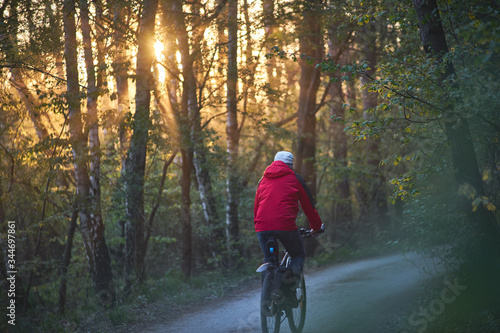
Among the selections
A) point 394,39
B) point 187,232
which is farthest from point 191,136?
point 394,39

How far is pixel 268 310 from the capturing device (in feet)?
19.0

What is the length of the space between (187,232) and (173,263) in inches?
270

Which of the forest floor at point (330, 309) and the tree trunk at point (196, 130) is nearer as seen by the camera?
the forest floor at point (330, 309)

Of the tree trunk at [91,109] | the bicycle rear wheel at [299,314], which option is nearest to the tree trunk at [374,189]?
the tree trunk at [91,109]

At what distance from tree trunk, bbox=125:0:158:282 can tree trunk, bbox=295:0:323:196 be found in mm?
5203

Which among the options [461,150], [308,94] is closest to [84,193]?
[308,94]

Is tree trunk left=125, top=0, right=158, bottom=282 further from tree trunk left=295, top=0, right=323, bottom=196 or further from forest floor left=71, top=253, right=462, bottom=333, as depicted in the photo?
tree trunk left=295, top=0, right=323, bottom=196

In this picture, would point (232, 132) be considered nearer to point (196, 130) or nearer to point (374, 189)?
point (196, 130)

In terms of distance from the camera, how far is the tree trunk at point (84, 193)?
11039mm

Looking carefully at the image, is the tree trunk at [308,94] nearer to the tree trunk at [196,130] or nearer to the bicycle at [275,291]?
the tree trunk at [196,130]

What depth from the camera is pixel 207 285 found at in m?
12.0

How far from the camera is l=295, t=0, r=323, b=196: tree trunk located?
1512cm

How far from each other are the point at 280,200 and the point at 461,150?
2.50 metres

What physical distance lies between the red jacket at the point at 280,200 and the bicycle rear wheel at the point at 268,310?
0.65 m
